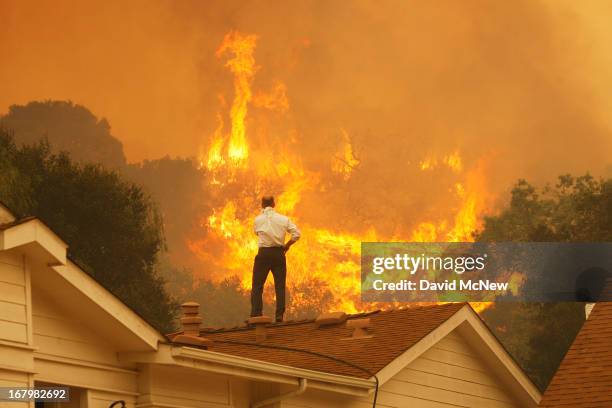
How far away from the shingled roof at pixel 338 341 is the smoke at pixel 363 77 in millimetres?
88113

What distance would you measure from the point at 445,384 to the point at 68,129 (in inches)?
3557

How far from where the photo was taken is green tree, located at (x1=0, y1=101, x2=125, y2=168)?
108m

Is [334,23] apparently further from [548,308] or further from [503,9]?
[548,308]

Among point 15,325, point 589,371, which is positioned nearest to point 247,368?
point 15,325

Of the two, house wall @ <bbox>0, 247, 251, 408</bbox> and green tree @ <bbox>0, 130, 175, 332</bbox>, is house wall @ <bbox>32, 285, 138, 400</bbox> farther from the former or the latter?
green tree @ <bbox>0, 130, 175, 332</bbox>

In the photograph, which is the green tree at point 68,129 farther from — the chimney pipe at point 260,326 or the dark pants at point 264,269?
the chimney pipe at point 260,326

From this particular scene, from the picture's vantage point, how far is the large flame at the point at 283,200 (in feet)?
286

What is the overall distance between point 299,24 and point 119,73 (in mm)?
16064

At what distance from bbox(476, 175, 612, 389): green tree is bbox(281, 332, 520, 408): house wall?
35.0 metres

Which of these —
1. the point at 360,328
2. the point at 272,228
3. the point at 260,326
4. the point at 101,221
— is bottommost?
the point at 360,328

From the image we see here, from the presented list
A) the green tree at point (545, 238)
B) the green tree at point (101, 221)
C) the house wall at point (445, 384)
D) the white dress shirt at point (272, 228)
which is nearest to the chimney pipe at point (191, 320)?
the house wall at point (445, 384)

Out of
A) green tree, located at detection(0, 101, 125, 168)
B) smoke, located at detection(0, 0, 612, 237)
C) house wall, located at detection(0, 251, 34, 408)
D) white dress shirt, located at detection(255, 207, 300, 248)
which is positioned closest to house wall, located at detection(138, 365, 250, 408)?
house wall, located at detection(0, 251, 34, 408)

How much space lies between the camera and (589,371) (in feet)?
73.5

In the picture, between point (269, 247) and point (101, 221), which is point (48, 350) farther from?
point (101, 221)
